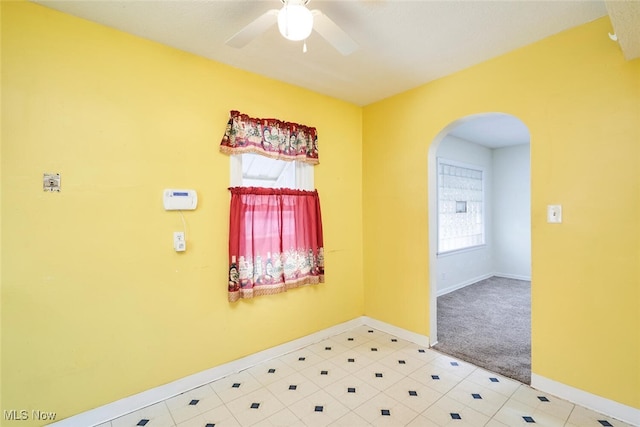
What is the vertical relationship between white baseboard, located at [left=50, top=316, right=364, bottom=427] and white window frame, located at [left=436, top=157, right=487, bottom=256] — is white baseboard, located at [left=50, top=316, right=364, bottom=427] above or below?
below

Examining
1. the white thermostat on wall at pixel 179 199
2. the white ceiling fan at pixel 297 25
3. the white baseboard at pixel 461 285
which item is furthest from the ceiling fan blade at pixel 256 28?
the white baseboard at pixel 461 285

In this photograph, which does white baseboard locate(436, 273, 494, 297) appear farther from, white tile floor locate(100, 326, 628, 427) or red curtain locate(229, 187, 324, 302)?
red curtain locate(229, 187, 324, 302)

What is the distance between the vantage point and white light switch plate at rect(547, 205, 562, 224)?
2105mm

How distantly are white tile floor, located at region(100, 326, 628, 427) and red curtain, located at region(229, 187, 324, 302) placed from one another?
0.75 m

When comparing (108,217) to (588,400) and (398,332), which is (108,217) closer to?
(398,332)

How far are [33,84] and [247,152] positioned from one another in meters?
1.42

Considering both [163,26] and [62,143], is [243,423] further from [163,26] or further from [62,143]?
[163,26]

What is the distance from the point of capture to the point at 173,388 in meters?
2.20

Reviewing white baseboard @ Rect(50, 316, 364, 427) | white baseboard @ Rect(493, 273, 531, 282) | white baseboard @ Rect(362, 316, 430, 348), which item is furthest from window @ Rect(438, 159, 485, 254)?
white baseboard @ Rect(50, 316, 364, 427)

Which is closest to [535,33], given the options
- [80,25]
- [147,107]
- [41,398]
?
[147,107]

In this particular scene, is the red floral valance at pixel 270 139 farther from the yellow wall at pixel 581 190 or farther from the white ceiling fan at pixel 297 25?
the yellow wall at pixel 581 190

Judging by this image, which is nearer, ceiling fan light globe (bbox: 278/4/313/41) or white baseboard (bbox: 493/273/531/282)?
ceiling fan light globe (bbox: 278/4/313/41)

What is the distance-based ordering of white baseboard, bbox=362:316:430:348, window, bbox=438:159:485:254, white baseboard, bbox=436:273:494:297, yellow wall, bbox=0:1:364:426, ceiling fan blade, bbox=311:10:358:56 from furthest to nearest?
window, bbox=438:159:485:254 → white baseboard, bbox=436:273:494:297 → white baseboard, bbox=362:316:430:348 → yellow wall, bbox=0:1:364:426 → ceiling fan blade, bbox=311:10:358:56

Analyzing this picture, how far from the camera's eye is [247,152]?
2.59 m
